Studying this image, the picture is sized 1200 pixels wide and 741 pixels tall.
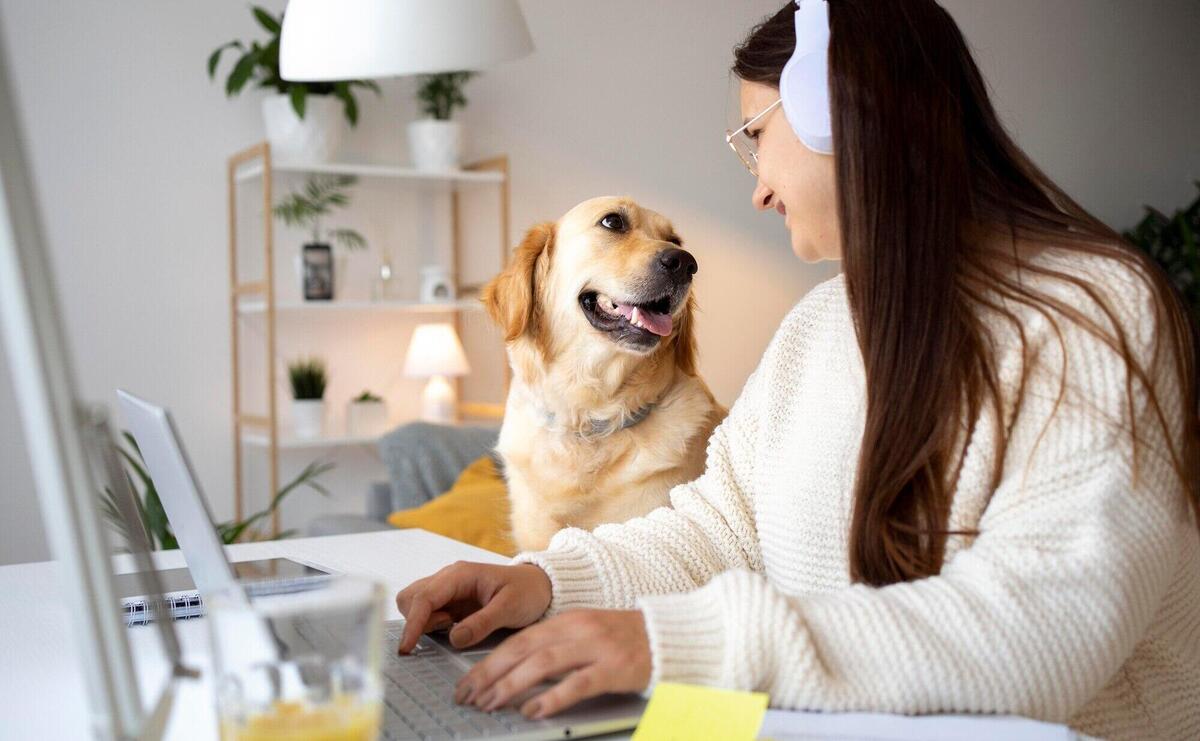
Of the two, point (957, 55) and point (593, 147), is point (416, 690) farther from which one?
point (593, 147)

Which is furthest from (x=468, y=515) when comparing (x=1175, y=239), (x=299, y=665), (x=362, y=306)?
(x=1175, y=239)

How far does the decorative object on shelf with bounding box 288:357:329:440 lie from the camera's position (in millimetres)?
3975

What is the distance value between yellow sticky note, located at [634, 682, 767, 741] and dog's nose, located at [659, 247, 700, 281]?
152 cm

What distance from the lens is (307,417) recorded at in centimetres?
397

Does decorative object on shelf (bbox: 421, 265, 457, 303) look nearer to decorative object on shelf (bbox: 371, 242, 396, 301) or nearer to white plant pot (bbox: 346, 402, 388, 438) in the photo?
decorative object on shelf (bbox: 371, 242, 396, 301)

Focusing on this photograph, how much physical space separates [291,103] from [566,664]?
3.34 metres

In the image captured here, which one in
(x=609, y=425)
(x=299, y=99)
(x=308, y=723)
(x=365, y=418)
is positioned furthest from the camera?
(x=365, y=418)

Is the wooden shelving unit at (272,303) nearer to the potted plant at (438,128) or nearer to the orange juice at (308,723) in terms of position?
the potted plant at (438,128)

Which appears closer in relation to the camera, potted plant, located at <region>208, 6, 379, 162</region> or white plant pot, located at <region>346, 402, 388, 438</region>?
potted plant, located at <region>208, 6, 379, 162</region>

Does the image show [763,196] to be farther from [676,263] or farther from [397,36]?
[676,263]

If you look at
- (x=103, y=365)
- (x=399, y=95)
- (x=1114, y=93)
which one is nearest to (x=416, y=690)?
(x=103, y=365)

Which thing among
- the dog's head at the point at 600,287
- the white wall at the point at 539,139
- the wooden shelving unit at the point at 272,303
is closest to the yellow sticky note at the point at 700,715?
the dog's head at the point at 600,287

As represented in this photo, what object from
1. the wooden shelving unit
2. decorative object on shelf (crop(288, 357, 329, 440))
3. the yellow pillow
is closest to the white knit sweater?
the yellow pillow

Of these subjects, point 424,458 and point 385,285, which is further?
point 385,285
